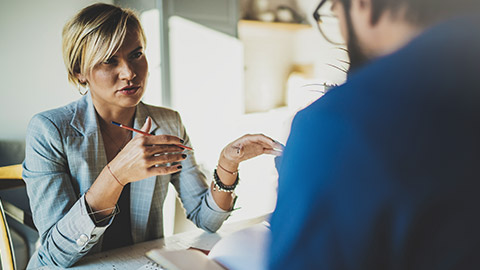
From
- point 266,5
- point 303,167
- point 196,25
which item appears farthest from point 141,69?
point 266,5

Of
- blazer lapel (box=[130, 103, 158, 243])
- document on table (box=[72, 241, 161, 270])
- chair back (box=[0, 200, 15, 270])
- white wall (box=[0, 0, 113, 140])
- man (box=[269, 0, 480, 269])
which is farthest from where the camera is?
white wall (box=[0, 0, 113, 140])

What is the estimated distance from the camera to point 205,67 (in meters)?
2.76

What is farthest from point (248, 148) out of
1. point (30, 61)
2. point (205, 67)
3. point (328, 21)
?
point (205, 67)

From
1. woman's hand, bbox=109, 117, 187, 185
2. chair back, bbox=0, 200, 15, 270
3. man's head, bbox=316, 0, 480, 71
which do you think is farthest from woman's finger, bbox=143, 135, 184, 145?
man's head, bbox=316, 0, 480, 71

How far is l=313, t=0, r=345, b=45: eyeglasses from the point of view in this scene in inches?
13.6

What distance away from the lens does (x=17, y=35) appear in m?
2.09

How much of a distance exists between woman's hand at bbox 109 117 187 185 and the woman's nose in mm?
245

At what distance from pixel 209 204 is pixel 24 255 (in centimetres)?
135

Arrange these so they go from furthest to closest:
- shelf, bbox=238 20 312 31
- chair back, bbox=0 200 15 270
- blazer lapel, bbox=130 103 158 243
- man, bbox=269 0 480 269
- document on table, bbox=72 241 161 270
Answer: shelf, bbox=238 20 312 31, blazer lapel, bbox=130 103 158 243, chair back, bbox=0 200 15 270, document on table, bbox=72 241 161 270, man, bbox=269 0 480 269

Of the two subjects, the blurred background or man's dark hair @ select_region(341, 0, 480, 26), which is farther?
the blurred background

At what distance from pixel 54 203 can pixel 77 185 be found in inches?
4.3

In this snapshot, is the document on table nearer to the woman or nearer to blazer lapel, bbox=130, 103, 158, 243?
the woman

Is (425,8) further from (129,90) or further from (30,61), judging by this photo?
(30,61)

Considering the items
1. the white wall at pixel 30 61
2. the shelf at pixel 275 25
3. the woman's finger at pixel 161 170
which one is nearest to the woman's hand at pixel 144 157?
the woman's finger at pixel 161 170
